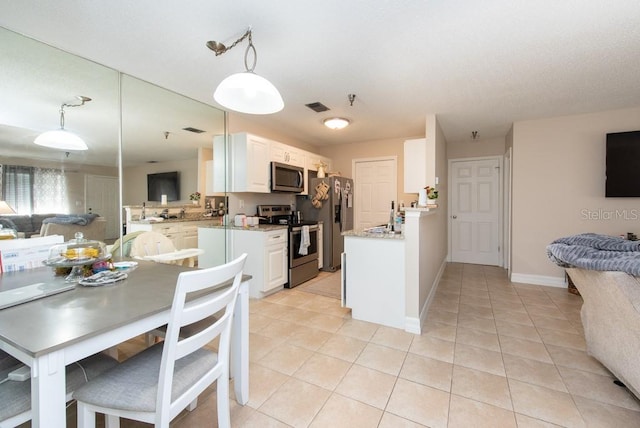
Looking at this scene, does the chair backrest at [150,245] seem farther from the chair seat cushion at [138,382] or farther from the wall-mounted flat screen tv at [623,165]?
the wall-mounted flat screen tv at [623,165]

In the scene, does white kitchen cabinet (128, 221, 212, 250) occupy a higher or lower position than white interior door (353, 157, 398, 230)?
lower

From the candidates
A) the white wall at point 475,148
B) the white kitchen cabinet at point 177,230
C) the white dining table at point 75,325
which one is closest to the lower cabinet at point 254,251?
the white kitchen cabinet at point 177,230

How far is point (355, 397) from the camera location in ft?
5.48

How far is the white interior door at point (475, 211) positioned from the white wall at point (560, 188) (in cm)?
105

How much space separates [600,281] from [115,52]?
3.73 meters

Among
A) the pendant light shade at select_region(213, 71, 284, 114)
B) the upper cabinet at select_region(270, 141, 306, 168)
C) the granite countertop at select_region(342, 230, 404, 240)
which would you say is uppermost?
the upper cabinet at select_region(270, 141, 306, 168)

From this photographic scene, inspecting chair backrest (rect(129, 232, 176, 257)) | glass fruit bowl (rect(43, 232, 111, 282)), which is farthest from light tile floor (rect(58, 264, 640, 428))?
glass fruit bowl (rect(43, 232, 111, 282))

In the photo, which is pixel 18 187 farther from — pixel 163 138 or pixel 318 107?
pixel 318 107

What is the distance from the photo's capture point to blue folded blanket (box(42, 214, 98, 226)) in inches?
80.3

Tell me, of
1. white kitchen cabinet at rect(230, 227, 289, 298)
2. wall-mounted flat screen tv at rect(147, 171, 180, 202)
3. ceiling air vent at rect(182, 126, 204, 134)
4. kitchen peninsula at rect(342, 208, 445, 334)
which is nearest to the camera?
kitchen peninsula at rect(342, 208, 445, 334)

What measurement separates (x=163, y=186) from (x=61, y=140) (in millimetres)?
874

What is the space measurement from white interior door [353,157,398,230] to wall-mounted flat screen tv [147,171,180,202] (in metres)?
3.28

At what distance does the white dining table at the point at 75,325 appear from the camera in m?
0.81

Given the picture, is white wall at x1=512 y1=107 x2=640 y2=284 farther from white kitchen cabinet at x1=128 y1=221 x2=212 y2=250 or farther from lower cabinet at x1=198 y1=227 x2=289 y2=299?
white kitchen cabinet at x1=128 y1=221 x2=212 y2=250
